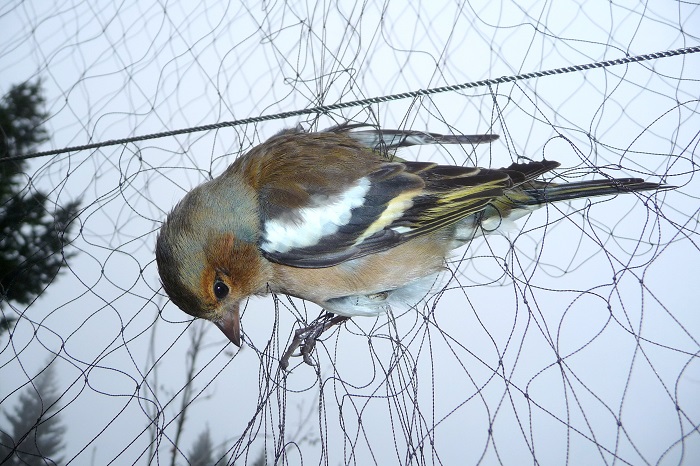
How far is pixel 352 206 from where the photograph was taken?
1.01 metres

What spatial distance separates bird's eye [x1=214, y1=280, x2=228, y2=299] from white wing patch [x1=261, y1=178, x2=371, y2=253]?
94 mm

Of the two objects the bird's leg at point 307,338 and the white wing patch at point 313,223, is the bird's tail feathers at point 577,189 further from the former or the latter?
the bird's leg at point 307,338

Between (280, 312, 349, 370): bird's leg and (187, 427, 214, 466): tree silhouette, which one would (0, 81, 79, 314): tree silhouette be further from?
(280, 312, 349, 370): bird's leg

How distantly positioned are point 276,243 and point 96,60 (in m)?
1.22

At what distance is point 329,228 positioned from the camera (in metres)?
1.00

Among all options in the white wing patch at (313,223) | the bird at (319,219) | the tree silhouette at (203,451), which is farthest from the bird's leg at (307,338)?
the tree silhouette at (203,451)

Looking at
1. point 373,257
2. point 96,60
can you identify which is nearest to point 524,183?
point 373,257

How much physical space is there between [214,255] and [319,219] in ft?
0.62

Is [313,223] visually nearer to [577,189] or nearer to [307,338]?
[307,338]

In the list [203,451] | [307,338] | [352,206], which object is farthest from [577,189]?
[203,451]

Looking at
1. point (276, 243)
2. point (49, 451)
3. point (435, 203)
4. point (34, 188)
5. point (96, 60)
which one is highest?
point (96, 60)

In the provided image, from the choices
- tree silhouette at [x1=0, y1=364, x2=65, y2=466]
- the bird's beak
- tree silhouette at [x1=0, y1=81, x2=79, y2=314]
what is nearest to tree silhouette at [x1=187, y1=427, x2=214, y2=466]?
tree silhouette at [x1=0, y1=364, x2=65, y2=466]

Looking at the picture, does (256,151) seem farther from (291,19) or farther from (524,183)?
(291,19)

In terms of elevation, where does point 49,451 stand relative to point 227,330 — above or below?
below
